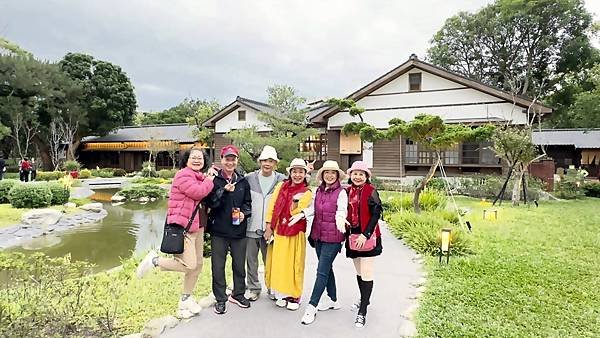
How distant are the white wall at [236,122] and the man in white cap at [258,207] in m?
18.2

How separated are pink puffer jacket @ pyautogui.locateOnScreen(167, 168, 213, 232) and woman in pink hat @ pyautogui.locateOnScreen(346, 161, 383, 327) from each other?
1.41 m

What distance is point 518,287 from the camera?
4.82 meters

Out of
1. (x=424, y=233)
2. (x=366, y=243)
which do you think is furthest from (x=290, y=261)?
(x=424, y=233)

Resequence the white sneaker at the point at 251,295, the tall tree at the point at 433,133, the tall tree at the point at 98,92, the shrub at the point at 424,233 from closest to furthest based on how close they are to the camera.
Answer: the white sneaker at the point at 251,295
the shrub at the point at 424,233
the tall tree at the point at 433,133
the tall tree at the point at 98,92

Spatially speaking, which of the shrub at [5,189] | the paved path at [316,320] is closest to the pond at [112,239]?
the shrub at [5,189]

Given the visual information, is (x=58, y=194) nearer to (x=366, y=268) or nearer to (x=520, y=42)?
(x=366, y=268)

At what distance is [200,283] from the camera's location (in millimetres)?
5082

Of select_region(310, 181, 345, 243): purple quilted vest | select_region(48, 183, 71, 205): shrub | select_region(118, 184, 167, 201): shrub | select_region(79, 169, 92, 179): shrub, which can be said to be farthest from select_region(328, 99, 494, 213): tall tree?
select_region(79, 169, 92, 179): shrub

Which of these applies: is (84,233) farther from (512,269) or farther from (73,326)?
(512,269)

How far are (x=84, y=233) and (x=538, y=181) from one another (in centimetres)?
1527

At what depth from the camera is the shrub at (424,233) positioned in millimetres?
6516

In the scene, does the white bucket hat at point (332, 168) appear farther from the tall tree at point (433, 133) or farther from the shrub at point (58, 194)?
the shrub at point (58, 194)

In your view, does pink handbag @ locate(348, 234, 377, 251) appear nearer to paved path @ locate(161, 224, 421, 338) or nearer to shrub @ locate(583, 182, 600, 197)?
paved path @ locate(161, 224, 421, 338)

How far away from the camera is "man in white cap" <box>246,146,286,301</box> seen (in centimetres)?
423
